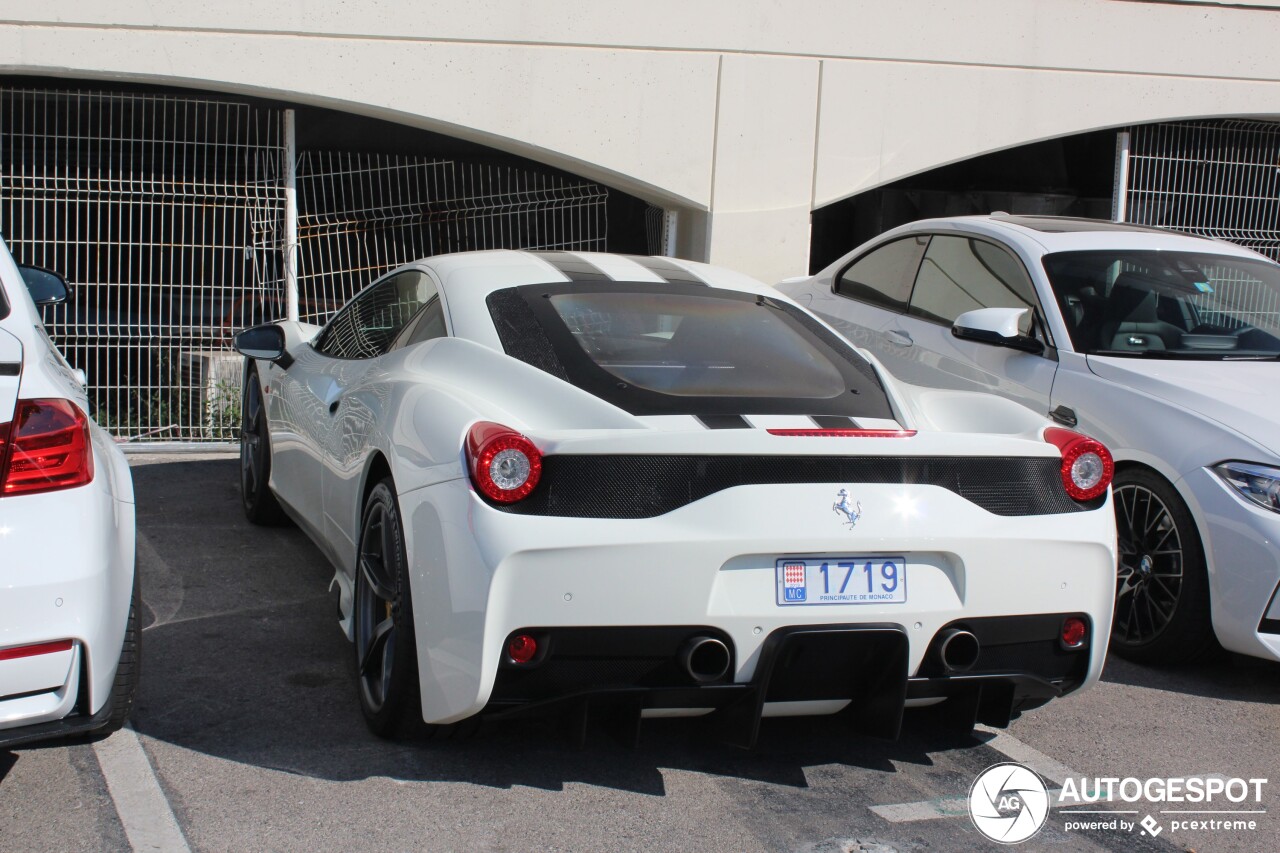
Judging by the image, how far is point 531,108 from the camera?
9.07 m

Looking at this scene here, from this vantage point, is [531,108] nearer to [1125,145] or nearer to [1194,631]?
[1125,145]

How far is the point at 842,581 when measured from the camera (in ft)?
10.8

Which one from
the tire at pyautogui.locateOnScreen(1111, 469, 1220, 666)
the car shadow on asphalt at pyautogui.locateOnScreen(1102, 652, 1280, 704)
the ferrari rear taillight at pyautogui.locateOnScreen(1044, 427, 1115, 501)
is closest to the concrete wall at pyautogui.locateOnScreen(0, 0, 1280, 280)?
the tire at pyautogui.locateOnScreen(1111, 469, 1220, 666)

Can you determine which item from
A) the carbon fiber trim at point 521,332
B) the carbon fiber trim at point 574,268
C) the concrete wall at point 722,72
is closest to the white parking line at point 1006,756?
the carbon fiber trim at point 521,332

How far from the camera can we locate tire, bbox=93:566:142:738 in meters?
3.07

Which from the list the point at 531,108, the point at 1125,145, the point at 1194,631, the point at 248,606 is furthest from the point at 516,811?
the point at 1125,145

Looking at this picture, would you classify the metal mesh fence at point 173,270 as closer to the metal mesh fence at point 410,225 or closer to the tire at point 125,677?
the metal mesh fence at point 410,225

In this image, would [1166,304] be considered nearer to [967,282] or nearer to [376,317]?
[967,282]

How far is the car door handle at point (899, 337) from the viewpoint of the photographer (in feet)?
20.6

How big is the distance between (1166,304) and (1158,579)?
1.44 m

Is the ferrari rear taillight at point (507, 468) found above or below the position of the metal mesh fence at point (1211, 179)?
below

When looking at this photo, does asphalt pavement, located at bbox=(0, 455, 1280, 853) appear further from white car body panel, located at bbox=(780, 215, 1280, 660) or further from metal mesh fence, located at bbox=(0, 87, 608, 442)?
metal mesh fence, located at bbox=(0, 87, 608, 442)

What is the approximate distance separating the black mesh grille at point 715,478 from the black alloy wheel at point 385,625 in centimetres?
58

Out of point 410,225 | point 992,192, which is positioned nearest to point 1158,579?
point 410,225
